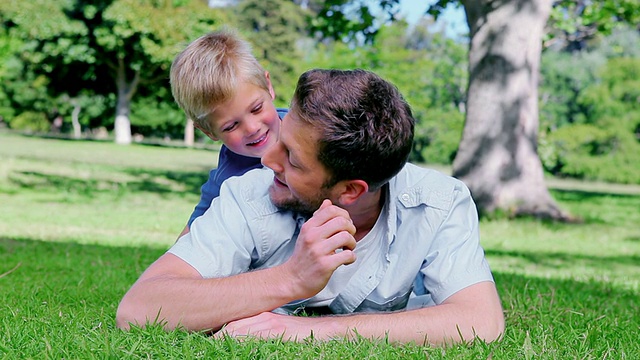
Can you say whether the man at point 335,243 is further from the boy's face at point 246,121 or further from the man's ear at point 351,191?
the boy's face at point 246,121

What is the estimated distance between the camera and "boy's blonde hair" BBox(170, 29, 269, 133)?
3.93 metres

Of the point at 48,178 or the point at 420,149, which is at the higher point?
the point at 48,178

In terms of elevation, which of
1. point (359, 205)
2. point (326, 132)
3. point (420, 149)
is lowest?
point (420, 149)

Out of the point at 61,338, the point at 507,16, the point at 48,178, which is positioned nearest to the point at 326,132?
the point at 61,338

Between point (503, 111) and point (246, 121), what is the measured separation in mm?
7809

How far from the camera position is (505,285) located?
488cm

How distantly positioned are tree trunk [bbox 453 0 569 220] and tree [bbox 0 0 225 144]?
24446 mm

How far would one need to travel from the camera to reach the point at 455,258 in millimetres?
2879

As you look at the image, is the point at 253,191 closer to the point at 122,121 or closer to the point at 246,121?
the point at 246,121

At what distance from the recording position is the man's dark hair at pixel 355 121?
8.70 feet

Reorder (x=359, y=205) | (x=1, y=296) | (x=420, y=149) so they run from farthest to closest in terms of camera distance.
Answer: (x=420, y=149), (x=1, y=296), (x=359, y=205)

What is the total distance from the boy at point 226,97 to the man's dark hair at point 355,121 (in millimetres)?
1232

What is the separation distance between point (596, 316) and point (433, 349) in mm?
1516

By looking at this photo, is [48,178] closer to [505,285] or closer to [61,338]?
[505,285]
